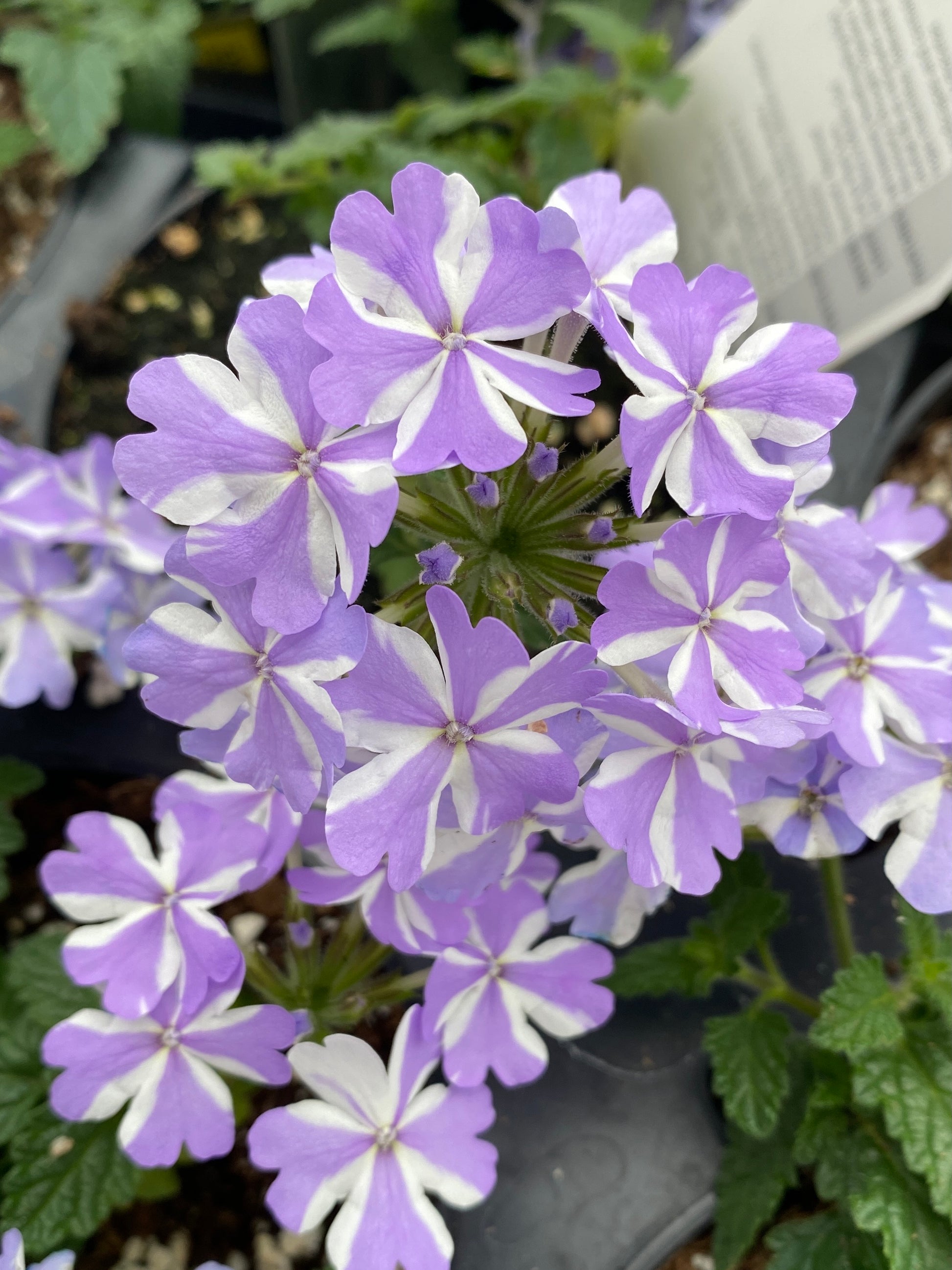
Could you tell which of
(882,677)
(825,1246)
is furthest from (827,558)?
(825,1246)

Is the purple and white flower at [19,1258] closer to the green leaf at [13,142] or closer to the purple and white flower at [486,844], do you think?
the purple and white flower at [486,844]

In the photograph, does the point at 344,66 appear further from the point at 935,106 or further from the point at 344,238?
the point at 344,238

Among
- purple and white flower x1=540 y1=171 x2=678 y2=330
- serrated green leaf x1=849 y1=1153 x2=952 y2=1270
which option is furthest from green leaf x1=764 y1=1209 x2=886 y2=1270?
purple and white flower x1=540 y1=171 x2=678 y2=330

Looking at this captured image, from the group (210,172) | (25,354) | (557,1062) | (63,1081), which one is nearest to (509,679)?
(63,1081)

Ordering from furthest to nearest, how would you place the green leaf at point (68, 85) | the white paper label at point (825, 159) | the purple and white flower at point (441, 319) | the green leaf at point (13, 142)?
the green leaf at point (13, 142) → the green leaf at point (68, 85) → the white paper label at point (825, 159) → the purple and white flower at point (441, 319)

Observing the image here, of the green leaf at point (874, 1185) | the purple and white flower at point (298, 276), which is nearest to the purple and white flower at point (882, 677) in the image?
the green leaf at point (874, 1185)

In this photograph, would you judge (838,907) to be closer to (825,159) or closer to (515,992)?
(515,992)

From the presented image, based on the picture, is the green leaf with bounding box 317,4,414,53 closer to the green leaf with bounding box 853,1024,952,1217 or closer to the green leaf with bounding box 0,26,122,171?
the green leaf with bounding box 0,26,122,171
